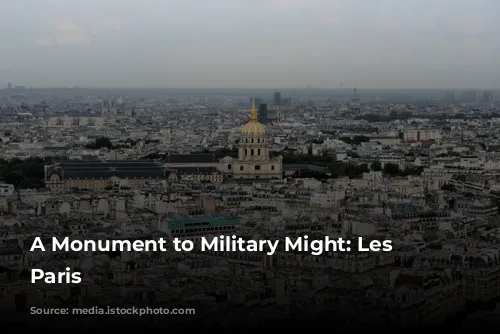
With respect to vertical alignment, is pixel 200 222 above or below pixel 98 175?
above

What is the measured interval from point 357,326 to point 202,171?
22.2 metres

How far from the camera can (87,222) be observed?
21.0 metres

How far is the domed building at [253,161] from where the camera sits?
35.8 meters

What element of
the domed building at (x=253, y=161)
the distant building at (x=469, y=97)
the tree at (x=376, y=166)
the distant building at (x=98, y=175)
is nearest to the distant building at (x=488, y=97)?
the distant building at (x=469, y=97)

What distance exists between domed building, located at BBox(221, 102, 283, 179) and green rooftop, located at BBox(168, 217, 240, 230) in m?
14.4

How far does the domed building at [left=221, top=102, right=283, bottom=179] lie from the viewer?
117ft

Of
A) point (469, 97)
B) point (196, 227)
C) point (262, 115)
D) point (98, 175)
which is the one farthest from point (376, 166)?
point (469, 97)

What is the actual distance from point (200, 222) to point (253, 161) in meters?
15.6

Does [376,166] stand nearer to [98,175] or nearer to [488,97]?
[98,175]

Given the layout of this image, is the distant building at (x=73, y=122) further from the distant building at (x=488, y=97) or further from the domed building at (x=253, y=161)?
the distant building at (x=488, y=97)

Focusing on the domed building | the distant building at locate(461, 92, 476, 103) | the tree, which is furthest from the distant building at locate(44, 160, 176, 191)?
the distant building at locate(461, 92, 476, 103)

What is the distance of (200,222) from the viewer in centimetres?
2031

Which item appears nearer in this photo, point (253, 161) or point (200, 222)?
point (200, 222)

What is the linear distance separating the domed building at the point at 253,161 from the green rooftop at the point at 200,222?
1439 cm
